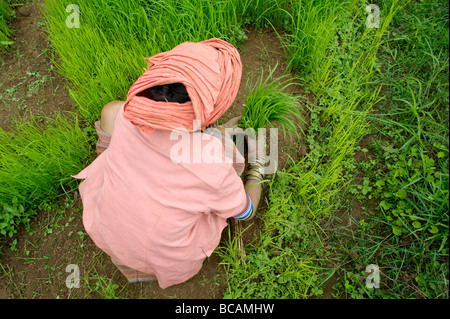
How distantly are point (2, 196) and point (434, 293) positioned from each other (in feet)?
7.85

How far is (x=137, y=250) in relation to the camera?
1.17m

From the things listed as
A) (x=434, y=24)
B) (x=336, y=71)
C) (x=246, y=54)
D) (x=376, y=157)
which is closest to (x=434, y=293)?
(x=376, y=157)

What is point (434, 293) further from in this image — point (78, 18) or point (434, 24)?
point (78, 18)

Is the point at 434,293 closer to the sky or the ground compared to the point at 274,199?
closer to the ground

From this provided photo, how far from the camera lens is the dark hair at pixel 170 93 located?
1.03 meters

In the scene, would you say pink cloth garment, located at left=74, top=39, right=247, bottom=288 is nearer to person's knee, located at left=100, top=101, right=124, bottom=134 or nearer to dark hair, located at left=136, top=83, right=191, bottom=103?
dark hair, located at left=136, top=83, right=191, bottom=103

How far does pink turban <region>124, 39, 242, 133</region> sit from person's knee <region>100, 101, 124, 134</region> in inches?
29.2

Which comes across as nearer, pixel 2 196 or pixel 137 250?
pixel 137 250

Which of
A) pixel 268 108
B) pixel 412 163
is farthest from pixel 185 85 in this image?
pixel 412 163

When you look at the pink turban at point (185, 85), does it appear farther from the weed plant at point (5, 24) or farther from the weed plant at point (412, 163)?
the weed plant at point (5, 24)

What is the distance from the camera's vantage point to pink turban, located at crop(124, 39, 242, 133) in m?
0.96

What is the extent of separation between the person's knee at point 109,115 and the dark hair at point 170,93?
2.50 feet

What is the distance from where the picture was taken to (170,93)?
1.04m

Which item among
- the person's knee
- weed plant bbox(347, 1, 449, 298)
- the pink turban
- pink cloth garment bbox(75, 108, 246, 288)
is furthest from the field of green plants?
the pink turban
